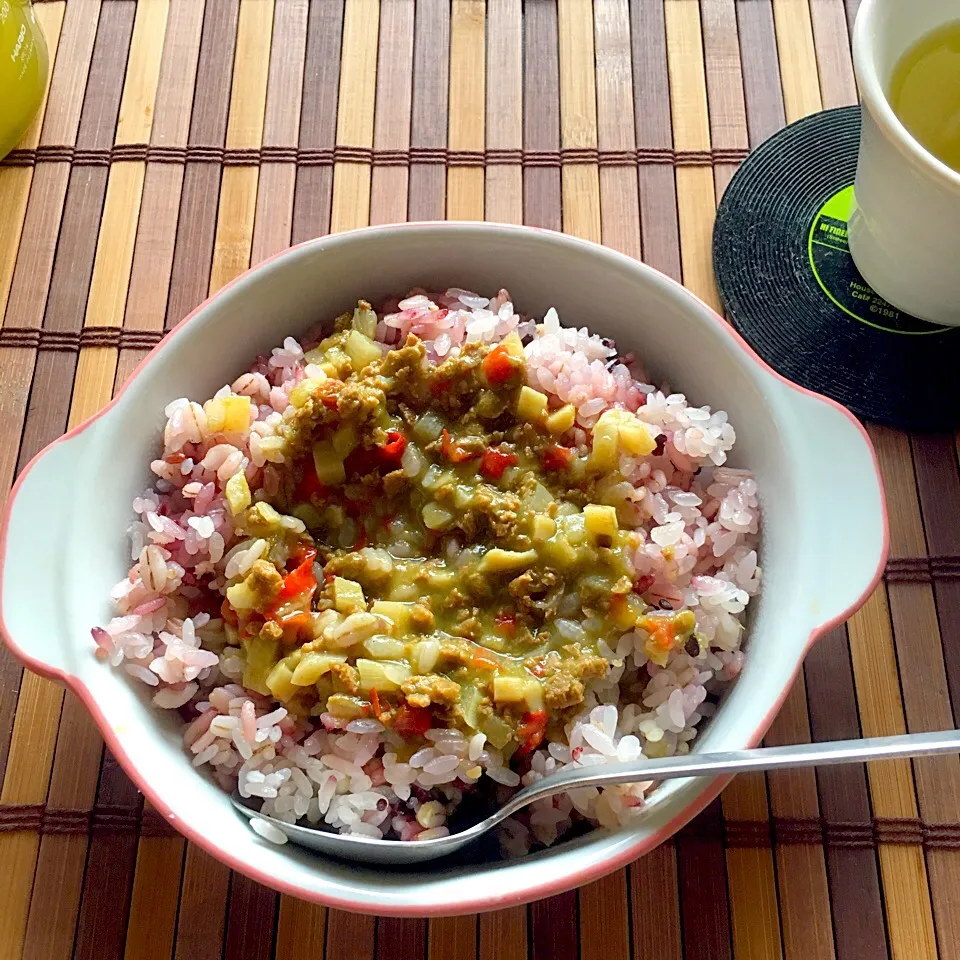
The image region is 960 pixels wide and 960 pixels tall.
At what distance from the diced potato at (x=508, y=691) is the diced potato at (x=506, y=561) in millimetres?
202

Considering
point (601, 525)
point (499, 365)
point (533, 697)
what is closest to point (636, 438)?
point (601, 525)

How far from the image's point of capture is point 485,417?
1914 mm

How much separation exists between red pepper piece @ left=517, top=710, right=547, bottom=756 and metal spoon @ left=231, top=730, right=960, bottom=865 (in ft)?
0.23

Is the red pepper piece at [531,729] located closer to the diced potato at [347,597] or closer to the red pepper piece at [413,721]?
the red pepper piece at [413,721]

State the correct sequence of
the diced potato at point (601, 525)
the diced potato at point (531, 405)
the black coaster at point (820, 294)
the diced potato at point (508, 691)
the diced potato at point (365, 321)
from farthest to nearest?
1. the black coaster at point (820, 294)
2. the diced potato at point (365, 321)
3. the diced potato at point (531, 405)
4. the diced potato at point (601, 525)
5. the diced potato at point (508, 691)

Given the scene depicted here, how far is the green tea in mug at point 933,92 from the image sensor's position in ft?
6.52

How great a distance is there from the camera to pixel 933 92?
79.0 inches

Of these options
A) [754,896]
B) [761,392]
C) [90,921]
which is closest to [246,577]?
[90,921]

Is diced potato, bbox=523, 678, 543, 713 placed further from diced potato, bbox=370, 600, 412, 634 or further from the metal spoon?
diced potato, bbox=370, 600, 412, 634

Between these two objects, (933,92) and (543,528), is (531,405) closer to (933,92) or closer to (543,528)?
(543,528)

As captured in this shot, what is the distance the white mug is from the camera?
1814 millimetres

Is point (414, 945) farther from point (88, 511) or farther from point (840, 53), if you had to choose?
point (840, 53)

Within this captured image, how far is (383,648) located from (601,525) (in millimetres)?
452

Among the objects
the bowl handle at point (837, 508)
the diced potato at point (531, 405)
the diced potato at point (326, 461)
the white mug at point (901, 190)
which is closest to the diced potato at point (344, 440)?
the diced potato at point (326, 461)
